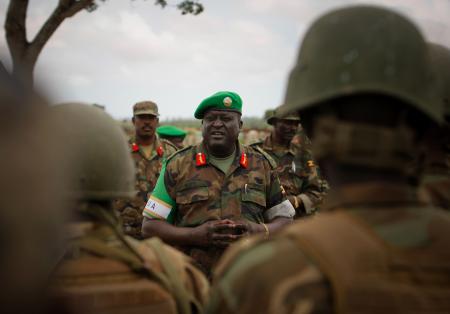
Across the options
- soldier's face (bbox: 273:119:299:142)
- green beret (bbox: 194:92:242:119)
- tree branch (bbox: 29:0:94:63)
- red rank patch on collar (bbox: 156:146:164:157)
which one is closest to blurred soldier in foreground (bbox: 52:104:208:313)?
green beret (bbox: 194:92:242:119)

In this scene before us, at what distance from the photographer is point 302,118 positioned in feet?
7.19

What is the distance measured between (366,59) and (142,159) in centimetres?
623

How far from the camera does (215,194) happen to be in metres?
5.15

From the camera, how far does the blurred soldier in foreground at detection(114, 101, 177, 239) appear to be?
7348 mm

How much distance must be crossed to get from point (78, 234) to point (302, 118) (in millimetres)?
1024

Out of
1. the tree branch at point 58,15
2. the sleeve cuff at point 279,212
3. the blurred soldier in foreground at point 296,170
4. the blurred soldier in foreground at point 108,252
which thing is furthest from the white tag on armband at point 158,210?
the tree branch at point 58,15

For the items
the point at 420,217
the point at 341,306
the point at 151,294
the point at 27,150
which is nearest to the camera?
the point at 27,150

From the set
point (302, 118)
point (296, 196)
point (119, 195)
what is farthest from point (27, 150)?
point (296, 196)

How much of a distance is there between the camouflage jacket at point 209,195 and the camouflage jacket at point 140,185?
2.17 meters

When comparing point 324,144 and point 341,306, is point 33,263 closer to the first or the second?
point 341,306

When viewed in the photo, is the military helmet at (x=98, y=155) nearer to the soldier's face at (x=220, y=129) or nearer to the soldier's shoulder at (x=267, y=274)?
the soldier's shoulder at (x=267, y=274)

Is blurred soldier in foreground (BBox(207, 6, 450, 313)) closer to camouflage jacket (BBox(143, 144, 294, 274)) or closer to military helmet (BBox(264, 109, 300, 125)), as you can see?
camouflage jacket (BBox(143, 144, 294, 274))

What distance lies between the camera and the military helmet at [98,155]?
2.52 metres

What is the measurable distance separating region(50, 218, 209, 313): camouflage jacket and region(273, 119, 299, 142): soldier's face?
5857mm
